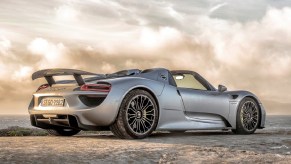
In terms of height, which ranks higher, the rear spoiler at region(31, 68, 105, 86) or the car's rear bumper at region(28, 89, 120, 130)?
the rear spoiler at region(31, 68, 105, 86)

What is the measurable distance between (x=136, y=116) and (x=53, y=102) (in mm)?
1418

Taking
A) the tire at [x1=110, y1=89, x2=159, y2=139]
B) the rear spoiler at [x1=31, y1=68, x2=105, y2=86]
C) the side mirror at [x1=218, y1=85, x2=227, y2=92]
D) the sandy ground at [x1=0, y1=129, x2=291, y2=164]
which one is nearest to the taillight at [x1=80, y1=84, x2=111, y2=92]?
the rear spoiler at [x1=31, y1=68, x2=105, y2=86]

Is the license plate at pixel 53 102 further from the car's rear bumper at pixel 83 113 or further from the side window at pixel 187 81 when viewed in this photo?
the side window at pixel 187 81

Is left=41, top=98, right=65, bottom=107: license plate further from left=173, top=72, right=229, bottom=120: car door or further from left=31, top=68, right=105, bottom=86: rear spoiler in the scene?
left=173, top=72, right=229, bottom=120: car door

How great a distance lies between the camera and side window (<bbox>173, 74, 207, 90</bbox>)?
27.1 ft

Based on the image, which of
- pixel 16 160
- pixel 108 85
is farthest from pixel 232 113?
pixel 16 160

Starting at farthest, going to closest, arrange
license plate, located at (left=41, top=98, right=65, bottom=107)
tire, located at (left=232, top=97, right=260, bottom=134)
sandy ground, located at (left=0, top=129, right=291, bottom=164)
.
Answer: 1. tire, located at (left=232, top=97, right=260, bottom=134)
2. license plate, located at (left=41, top=98, right=65, bottom=107)
3. sandy ground, located at (left=0, top=129, right=291, bottom=164)

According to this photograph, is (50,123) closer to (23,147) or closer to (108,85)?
(108,85)

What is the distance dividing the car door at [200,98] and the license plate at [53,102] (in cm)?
211

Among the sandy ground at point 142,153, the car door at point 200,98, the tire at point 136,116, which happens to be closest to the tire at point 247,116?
the car door at point 200,98

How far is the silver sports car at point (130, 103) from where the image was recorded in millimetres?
6922

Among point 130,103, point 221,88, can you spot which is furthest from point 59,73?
point 221,88

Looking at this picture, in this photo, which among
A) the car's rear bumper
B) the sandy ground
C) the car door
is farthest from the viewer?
the car door

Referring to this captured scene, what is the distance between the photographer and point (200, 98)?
328 inches
